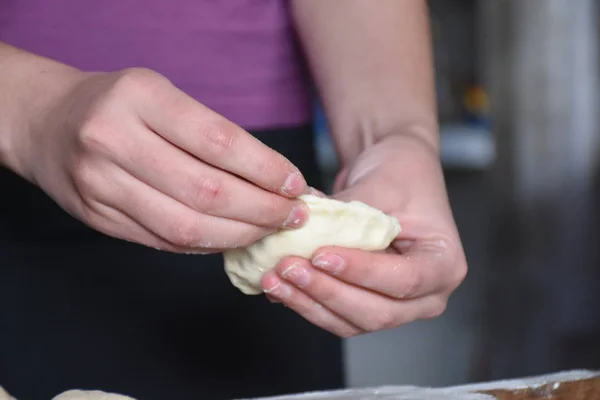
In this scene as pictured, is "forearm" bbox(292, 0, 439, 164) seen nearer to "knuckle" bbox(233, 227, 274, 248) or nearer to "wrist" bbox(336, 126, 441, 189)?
"wrist" bbox(336, 126, 441, 189)

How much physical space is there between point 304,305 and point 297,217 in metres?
0.14

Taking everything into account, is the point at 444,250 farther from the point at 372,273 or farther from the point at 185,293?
the point at 185,293

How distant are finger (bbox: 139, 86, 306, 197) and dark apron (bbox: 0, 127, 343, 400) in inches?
17.6

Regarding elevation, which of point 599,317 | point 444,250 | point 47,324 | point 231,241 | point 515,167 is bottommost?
point 599,317

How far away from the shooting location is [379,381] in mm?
3090

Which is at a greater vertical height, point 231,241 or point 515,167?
point 231,241

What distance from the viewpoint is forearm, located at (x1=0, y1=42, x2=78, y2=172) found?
0.77m

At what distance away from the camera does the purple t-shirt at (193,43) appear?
1.07 m

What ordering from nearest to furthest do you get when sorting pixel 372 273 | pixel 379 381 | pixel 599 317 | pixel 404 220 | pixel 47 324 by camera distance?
pixel 372 273, pixel 404 220, pixel 47 324, pixel 599 317, pixel 379 381

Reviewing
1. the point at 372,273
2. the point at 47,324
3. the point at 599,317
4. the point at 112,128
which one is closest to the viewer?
the point at 112,128

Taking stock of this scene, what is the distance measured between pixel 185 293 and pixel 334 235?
0.35 m

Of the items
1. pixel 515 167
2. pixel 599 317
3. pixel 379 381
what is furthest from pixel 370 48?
pixel 379 381

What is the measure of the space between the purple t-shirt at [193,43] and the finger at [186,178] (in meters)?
0.42

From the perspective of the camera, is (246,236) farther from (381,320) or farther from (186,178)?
(381,320)
